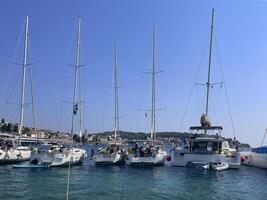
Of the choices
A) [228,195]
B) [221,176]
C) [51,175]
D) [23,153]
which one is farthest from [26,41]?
[228,195]

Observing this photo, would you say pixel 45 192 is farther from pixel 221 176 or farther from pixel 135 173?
pixel 221 176

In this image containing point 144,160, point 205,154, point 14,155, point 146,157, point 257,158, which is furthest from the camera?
point 257,158

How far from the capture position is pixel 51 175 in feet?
115

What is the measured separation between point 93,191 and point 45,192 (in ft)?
10.3

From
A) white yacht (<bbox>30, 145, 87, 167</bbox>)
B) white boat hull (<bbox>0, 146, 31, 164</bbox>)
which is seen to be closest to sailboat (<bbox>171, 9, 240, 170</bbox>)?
white yacht (<bbox>30, 145, 87, 167</bbox>)

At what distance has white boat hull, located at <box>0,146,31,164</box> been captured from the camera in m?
44.4

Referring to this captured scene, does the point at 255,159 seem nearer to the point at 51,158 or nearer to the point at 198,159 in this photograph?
the point at 198,159

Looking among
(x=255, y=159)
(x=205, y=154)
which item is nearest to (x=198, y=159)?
(x=205, y=154)

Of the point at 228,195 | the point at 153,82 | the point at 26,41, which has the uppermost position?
the point at 26,41

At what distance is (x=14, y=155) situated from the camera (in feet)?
151

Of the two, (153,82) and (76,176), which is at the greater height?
(153,82)

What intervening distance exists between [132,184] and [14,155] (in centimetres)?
2042

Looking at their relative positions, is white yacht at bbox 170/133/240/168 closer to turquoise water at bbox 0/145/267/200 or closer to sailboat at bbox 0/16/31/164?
turquoise water at bbox 0/145/267/200

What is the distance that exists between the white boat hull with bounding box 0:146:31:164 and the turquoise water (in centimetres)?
635
